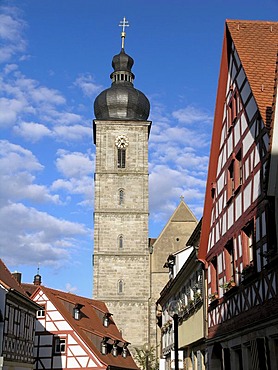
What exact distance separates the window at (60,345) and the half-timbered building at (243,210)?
65.1 feet

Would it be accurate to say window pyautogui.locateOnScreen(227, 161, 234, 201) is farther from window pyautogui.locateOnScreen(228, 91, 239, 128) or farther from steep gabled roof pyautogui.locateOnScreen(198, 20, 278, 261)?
steep gabled roof pyautogui.locateOnScreen(198, 20, 278, 261)

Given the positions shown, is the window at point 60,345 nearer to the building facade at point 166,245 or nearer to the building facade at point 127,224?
the building facade at point 127,224

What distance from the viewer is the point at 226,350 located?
1686 cm

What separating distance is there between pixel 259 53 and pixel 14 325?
19203 mm

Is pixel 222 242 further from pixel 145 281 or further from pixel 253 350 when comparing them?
pixel 145 281

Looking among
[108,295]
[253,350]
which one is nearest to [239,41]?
[253,350]

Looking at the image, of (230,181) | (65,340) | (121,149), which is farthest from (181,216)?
(230,181)

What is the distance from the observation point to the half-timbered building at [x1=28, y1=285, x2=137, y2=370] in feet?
121

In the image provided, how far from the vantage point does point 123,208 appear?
198ft

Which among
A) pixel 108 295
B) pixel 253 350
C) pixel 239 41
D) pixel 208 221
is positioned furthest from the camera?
pixel 108 295

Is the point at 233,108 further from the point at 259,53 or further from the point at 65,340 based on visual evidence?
the point at 65,340

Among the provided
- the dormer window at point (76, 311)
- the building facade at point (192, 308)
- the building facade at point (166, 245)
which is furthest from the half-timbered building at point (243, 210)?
the building facade at point (166, 245)

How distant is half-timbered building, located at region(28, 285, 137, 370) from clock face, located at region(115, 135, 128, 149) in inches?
964

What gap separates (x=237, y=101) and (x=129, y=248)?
4362cm
